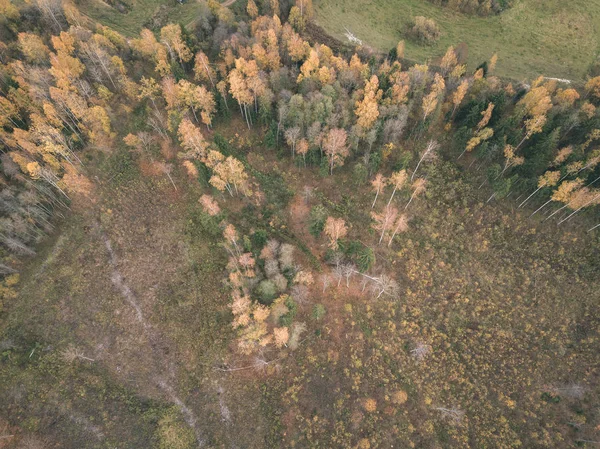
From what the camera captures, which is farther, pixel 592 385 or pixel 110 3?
pixel 110 3

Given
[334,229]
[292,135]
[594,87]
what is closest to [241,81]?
[292,135]

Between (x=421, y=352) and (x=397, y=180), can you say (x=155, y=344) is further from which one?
(x=397, y=180)

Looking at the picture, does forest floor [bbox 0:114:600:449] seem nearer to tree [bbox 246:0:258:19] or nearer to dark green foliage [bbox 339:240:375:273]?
dark green foliage [bbox 339:240:375:273]

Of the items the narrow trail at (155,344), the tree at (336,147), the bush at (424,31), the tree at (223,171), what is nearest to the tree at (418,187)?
→ the tree at (336,147)

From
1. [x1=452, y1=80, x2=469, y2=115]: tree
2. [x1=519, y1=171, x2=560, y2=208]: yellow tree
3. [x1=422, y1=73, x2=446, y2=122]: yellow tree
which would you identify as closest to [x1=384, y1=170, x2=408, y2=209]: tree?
[x1=422, y1=73, x2=446, y2=122]: yellow tree

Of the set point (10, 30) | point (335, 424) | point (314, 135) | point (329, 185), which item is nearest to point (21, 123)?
point (10, 30)

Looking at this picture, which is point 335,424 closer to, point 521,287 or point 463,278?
point 463,278
